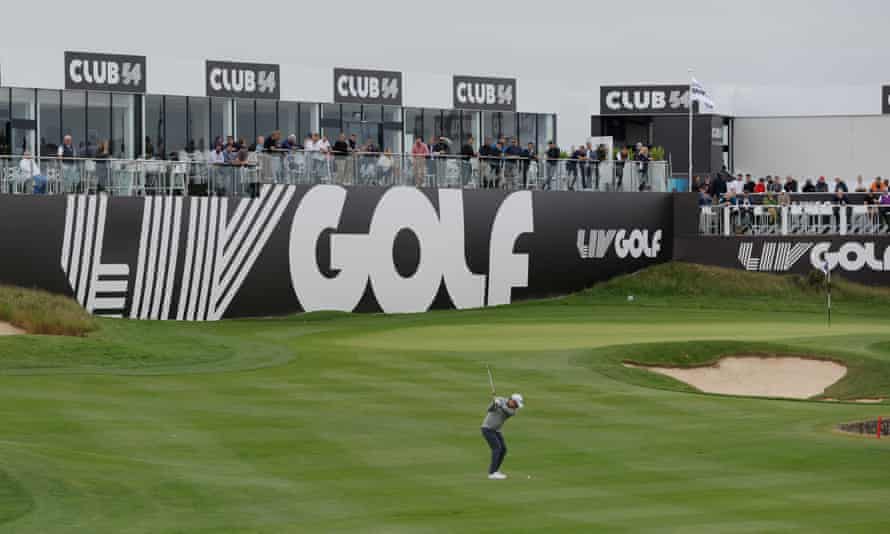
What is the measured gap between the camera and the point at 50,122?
5481 centimetres

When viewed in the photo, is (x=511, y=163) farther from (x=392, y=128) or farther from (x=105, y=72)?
(x=105, y=72)

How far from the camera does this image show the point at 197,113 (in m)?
58.6

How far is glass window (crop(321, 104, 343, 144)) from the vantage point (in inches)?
2456

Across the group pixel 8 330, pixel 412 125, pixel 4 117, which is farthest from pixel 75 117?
pixel 8 330

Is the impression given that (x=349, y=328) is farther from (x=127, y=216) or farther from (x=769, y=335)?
(x=769, y=335)

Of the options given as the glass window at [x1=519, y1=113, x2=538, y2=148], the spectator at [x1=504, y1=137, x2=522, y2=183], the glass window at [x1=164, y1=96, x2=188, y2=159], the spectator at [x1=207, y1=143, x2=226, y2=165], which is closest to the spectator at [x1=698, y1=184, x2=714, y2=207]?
the spectator at [x1=504, y1=137, x2=522, y2=183]

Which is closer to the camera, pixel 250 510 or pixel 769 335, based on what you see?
pixel 250 510

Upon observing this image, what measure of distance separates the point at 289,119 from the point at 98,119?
8.07 m

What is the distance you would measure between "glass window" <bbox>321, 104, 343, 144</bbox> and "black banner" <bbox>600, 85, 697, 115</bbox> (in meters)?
14.9

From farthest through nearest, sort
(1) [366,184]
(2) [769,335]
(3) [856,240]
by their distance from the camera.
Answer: (3) [856,240]
(1) [366,184]
(2) [769,335]

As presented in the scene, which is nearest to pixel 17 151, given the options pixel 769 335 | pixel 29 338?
pixel 29 338

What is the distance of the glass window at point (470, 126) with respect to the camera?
2660 inches

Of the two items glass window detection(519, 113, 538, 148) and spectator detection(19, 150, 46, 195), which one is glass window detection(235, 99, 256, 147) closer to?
glass window detection(519, 113, 538, 148)

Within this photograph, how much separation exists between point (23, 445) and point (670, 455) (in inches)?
367
